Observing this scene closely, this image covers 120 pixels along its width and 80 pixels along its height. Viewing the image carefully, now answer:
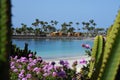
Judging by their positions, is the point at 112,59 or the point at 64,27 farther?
the point at 64,27

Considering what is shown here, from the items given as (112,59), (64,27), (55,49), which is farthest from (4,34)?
(64,27)

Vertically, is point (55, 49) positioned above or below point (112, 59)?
below

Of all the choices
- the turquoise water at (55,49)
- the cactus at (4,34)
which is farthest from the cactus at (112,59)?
the turquoise water at (55,49)

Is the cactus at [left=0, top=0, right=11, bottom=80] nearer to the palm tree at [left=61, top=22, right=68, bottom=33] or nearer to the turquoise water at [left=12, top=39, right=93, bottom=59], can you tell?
the turquoise water at [left=12, top=39, right=93, bottom=59]

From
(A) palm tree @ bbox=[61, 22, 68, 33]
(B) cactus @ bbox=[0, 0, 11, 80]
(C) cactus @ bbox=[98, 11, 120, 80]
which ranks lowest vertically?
(A) palm tree @ bbox=[61, 22, 68, 33]

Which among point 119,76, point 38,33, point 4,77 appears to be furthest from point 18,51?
point 38,33

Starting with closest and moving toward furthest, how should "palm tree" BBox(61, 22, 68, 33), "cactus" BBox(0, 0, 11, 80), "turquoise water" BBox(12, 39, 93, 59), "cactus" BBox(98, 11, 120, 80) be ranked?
"cactus" BBox(0, 0, 11, 80) → "cactus" BBox(98, 11, 120, 80) → "turquoise water" BBox(12, 39, 93, 59) → "palm tree" BBox(61, 22, 68, 33)

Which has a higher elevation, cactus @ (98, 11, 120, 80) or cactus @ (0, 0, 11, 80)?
cactus @ (0, 0, 11, 80)

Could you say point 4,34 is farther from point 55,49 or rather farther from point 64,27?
point 64,27

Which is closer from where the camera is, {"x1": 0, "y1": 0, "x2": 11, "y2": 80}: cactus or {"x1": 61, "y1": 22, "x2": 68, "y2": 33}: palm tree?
{"x1": 0, "y1": 0, "x2": 11, "y2": 80}: cactus

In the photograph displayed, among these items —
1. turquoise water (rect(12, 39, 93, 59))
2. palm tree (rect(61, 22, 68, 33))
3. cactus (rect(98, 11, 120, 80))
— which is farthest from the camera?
palm tree (rect(61, 22, 68, 33))

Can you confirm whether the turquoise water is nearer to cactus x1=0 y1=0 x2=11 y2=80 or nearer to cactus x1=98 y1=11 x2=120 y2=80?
cactus x1=98 y1=11 x2=120 y2=80

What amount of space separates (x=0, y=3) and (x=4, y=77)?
0.90 ft

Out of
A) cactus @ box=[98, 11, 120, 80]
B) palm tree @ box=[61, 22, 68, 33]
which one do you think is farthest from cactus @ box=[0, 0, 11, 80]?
palm tree @ box=[61, 22, 68, 33]
